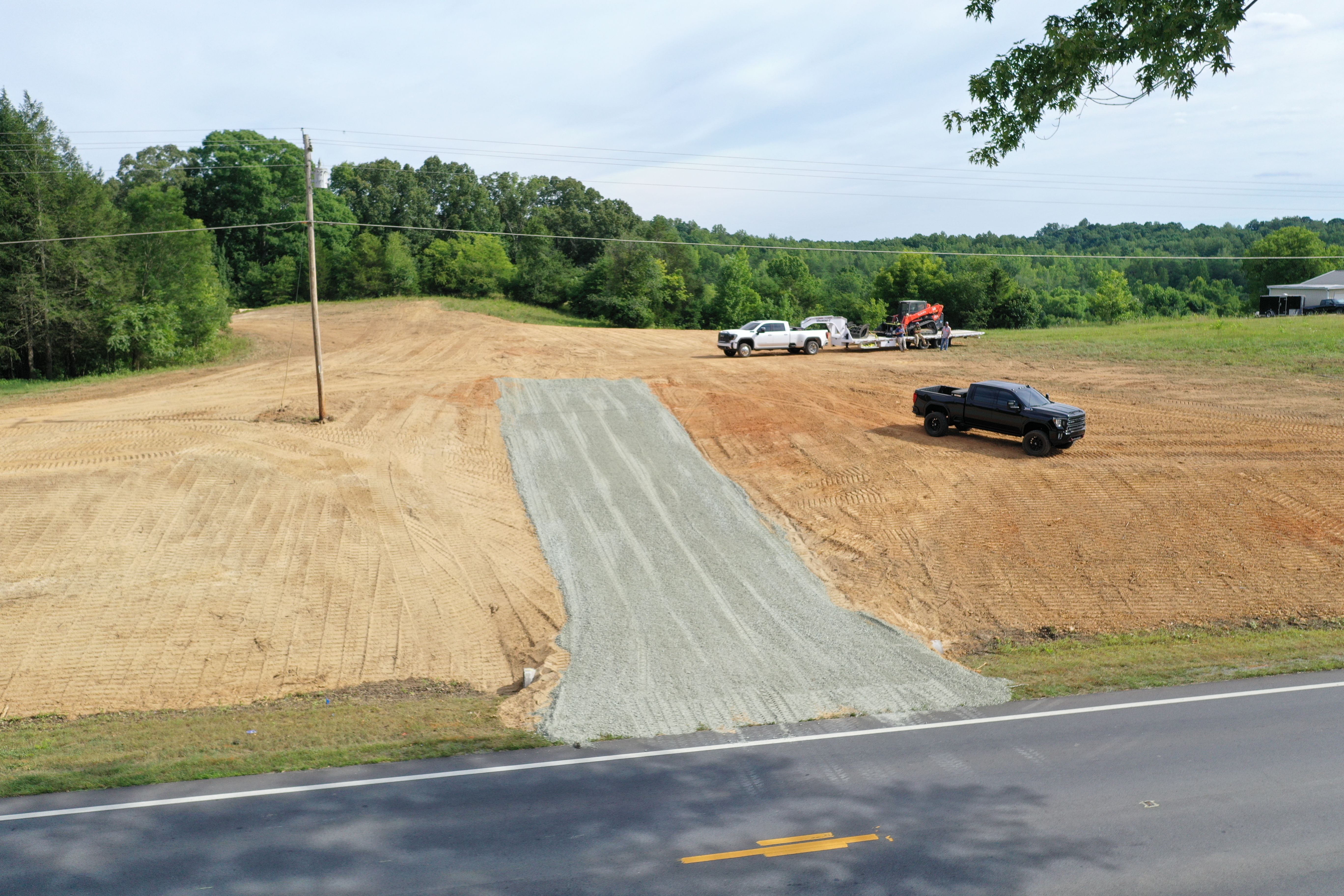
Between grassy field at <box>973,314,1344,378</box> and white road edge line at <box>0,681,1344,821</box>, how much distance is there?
28345 mm

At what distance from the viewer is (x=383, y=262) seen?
8200 cm

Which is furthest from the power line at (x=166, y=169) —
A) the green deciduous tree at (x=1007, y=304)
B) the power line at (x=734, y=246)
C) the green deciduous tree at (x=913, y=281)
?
the green deciduous tree at (x=913, y=281)

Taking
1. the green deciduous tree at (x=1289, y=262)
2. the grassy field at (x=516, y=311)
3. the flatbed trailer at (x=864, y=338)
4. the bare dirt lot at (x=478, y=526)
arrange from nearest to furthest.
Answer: the bare dirt lot at (x=478, y=526) → the flatbed trailer at (x=864, y=338) → the grassy field at (x=516, y=311) → the green deciduous tree at (x=1289, y=262)

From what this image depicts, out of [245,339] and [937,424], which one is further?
[245,339]

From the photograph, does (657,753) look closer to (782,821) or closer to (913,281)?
(782,821)

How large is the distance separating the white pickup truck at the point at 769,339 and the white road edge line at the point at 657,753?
3244cm

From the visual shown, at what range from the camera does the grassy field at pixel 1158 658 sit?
47.4 feet

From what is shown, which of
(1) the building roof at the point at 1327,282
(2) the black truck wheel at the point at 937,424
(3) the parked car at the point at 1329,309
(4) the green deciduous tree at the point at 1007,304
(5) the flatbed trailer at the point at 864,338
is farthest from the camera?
(1) the building roof at the point at 1327,282

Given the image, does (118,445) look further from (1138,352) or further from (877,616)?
(1138,352)

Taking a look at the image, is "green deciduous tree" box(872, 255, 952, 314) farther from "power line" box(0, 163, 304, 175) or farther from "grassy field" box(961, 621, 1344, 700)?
"grassy field" box(961, 621, 1344, 700)

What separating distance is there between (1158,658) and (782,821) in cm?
951

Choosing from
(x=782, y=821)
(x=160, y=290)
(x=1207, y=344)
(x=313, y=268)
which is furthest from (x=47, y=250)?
(x=1207, y=344)

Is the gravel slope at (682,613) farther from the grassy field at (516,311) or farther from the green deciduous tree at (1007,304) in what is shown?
the green deciduous tree at (1007,304)

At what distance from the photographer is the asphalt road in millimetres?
8344
